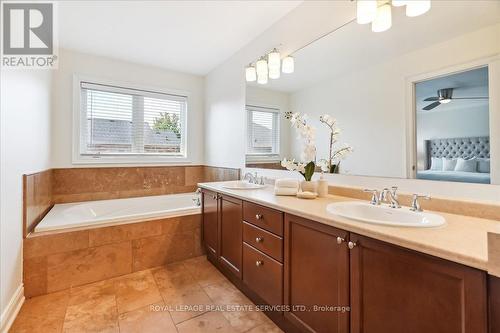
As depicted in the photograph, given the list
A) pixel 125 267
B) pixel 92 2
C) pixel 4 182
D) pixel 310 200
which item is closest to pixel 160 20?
pixel 92 2

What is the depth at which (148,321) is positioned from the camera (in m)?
1.57

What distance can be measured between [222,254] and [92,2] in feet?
7.84

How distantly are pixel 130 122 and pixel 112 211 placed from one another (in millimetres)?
1193

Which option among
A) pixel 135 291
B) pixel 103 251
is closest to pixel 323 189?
pixel 135 291

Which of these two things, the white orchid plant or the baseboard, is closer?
the baseboard

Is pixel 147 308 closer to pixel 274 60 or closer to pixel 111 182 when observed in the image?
pixel 111 182

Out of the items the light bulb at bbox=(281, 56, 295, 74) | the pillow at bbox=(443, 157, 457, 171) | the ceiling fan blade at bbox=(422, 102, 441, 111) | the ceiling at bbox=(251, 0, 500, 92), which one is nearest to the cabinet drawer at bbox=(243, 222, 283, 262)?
the pillow at bbox=(443, 157, 457, 171)

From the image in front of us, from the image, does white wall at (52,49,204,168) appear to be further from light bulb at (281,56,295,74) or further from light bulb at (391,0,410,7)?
light bulb at (391,0,410,7)

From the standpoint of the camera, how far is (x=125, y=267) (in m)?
2.18

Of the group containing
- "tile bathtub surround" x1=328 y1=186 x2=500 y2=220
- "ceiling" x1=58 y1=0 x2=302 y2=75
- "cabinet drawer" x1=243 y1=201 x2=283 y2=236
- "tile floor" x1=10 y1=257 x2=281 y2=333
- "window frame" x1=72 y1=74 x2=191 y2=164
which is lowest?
"tile floor" x1=10 y1=257 x2=281 y2=333

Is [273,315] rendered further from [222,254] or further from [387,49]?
[387,49]

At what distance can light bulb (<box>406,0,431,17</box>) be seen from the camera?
127 centimetres

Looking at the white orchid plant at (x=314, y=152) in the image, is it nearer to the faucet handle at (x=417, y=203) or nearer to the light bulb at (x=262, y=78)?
the faucet handle at (x=417, y=203)

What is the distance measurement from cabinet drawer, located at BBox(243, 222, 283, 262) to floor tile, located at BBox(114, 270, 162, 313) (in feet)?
2.88
